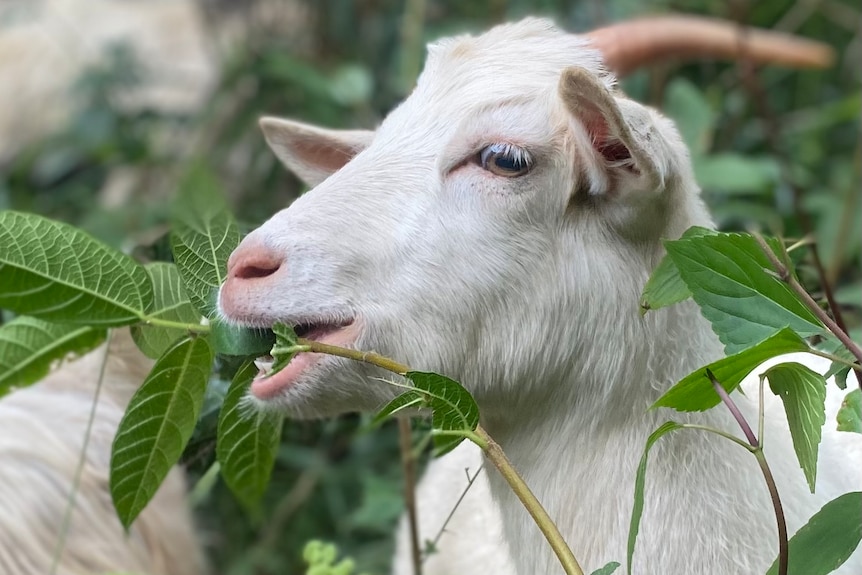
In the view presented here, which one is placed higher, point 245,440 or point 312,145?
point 312,145

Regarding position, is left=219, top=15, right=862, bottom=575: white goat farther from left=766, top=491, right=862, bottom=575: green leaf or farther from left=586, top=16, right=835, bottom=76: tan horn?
left=586, top=16, right=835, bottom=76: tan horn

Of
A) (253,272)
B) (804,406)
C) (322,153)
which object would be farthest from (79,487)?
(804,406)

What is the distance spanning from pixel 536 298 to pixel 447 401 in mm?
202

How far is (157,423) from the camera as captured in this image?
1.09 meters

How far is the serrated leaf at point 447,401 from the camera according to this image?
3.05ft

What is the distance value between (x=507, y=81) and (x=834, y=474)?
2.00 feet

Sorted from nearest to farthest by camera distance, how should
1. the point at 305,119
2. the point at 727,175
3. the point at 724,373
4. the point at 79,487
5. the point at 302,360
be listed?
the point at 724,373, the point at 302,360, the point at 79,487, the point at 727,175, the point at 305,119

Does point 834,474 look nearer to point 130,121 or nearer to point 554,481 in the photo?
point 554,481

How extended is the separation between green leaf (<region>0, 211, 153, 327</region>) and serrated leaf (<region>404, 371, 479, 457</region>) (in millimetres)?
312

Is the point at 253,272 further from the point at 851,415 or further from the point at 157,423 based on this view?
the point at 851,415

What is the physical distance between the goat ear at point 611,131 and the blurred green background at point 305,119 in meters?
0.62

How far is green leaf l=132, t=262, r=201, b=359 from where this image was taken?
3.56ft

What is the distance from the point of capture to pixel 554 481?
1152 mm

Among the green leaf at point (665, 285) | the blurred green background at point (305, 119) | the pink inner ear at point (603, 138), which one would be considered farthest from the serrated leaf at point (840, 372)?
the blurred green background at point (305, 119)
